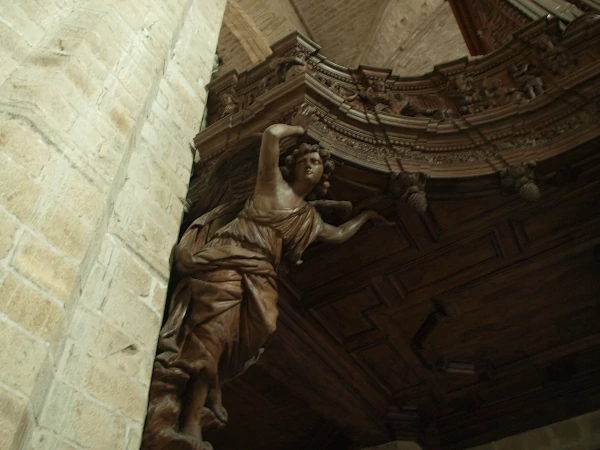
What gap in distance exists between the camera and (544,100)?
4.16 metres

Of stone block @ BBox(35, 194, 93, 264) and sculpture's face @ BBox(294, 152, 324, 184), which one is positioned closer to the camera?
stone block @ BBox(35, 194, 93, 264)

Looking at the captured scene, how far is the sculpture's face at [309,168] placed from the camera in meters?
3.85

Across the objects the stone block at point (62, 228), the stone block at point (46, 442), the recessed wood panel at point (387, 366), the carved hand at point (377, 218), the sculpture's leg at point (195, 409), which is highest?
the stone block at point (62, 228)

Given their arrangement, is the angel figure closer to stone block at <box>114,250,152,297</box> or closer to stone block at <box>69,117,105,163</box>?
stone block at <box>114,250,152,297</box>

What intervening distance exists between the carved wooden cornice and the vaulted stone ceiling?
15.8ft

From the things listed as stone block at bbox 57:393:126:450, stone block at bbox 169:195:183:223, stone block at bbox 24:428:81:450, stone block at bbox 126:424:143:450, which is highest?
stone block at bbox 24:428:81:450

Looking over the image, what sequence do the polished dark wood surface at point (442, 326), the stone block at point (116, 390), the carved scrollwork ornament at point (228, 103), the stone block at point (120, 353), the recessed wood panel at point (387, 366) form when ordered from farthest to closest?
the recessed wood panel at point (387, 366), the carved scrollwork ornament at point (228, 103), the polished dark wood surface at point (442, 326), the stone block at point (120, 353), the stone block at point (116, 390)

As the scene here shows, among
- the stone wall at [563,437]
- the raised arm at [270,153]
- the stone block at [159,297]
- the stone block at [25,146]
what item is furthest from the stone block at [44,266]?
the stone wall at [563,437]

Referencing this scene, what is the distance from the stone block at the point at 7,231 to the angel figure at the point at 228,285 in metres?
1.04

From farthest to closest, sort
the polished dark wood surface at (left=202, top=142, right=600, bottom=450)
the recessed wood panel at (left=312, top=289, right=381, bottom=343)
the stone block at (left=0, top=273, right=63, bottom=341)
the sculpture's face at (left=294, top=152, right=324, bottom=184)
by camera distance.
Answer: the recessed wood panel at (left=312, top=289, right=381, bottom=343)
the polished dark wood surface at (left=202, top=142, right=600, bottom=450)
the sculpture's face at (left=294, top=152, right=324, bottom=184)
the stone block at (left=0, top=273, right=63, bottom=341)

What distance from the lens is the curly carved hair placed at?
3.96 meters

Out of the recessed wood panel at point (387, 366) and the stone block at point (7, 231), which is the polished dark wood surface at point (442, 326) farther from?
the stone block at point (7, 231)

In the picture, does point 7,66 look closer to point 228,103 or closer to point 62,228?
point 62,228

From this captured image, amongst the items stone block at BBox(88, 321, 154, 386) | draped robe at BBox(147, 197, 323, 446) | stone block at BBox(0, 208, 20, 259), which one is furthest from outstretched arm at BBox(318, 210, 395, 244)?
stone block at BBox(0, 208, 20, 259)
